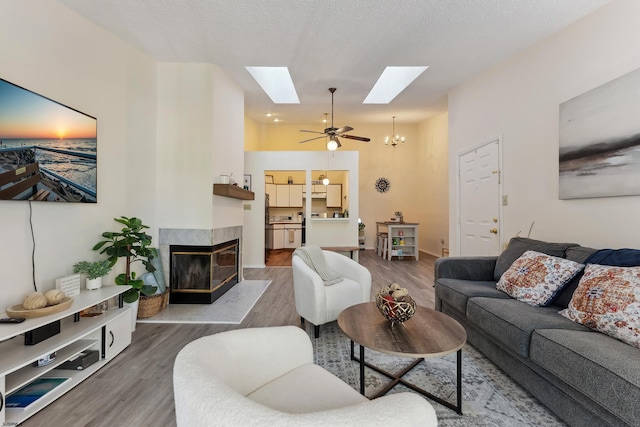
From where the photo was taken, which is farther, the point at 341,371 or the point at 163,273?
the point at 163,273

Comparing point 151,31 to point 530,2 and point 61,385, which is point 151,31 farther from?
point 530,2

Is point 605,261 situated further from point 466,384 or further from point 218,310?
point 218,310

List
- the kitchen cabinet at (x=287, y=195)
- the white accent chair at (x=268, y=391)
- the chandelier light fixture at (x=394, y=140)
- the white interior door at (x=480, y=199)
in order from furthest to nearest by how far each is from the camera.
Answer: the kitchen cabinet at (x=287, y=195) → the chandelier light fixture at (x=394, y=140) → the white interior door at (x=480, y=199) → the white accent chair at (x=268, y=391)

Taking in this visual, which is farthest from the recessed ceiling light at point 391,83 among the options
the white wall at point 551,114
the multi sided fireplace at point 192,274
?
the multi sided fireplace at point 192,274

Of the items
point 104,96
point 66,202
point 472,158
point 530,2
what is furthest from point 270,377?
point 472,158

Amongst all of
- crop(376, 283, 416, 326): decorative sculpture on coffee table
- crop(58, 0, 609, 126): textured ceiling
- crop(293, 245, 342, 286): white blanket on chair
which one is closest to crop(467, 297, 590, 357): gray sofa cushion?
A: crop(376, 283, 416, 326): decorative sculpture on coffee table

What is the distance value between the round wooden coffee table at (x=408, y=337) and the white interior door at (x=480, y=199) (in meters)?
2.45

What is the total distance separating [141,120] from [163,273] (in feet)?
6.33

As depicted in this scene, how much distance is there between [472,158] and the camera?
4.18 meters

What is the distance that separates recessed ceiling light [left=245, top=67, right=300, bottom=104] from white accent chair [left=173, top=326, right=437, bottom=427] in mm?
4216

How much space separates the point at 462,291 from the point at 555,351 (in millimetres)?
902

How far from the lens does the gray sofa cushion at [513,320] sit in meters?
1.68

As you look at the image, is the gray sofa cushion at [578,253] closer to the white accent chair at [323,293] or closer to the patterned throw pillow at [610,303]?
the patterned throw pillow at [610,303]

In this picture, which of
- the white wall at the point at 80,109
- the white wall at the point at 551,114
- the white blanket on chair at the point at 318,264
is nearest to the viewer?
the white wall at the point at 80,109
